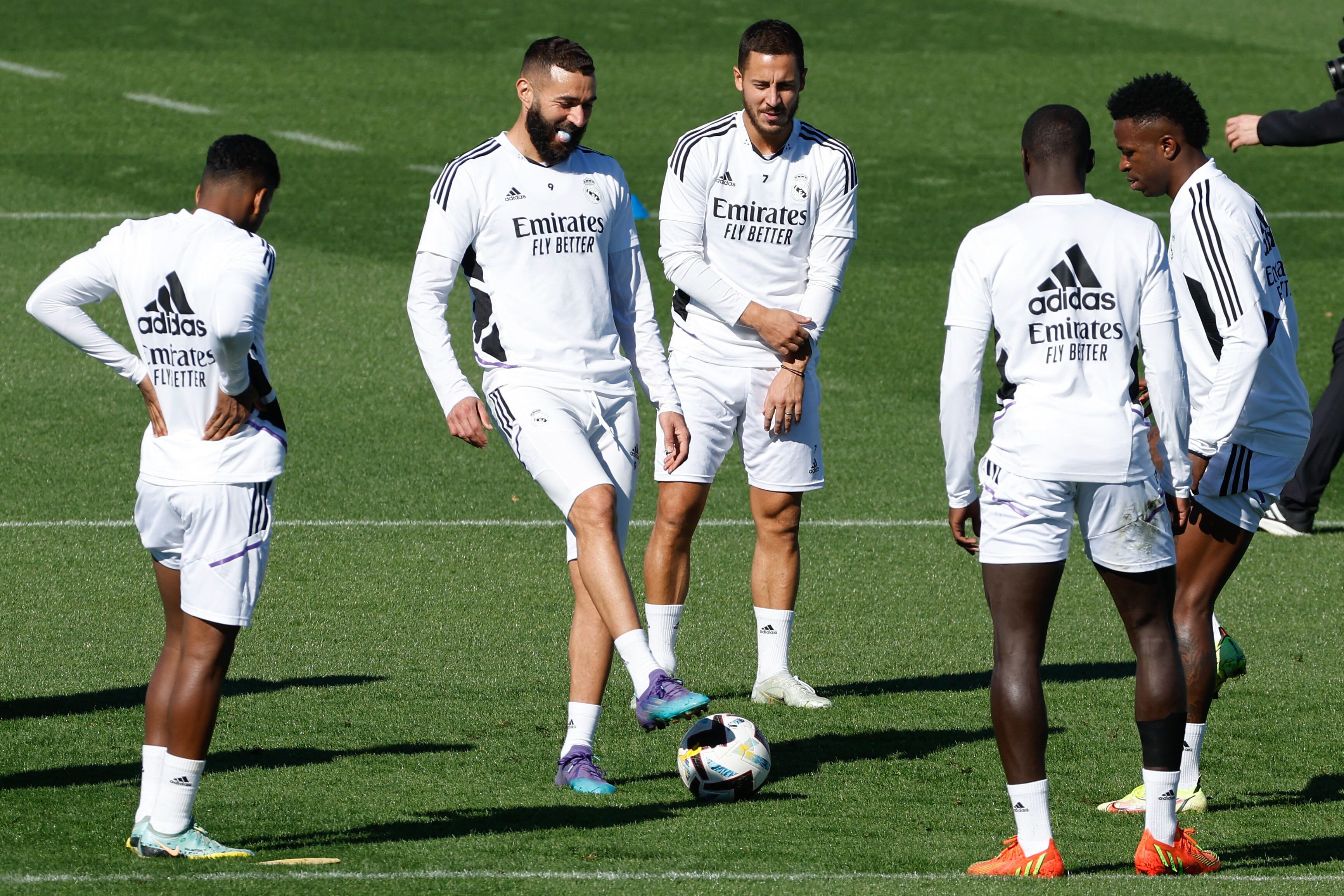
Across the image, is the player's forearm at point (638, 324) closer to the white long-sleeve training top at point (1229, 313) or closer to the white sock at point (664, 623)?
the white sock at point (664, 623)

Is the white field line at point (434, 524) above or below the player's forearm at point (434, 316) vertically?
below

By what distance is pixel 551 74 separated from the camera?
6.46 metres

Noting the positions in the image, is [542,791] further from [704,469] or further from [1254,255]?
[1254,255]

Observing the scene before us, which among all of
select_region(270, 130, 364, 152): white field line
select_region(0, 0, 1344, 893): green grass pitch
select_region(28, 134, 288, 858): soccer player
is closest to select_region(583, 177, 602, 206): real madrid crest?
select_region(28, 134, 288, 858): soccer player

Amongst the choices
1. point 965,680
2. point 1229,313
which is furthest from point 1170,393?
point 965,680

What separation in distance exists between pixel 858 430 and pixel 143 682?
20.6 feet

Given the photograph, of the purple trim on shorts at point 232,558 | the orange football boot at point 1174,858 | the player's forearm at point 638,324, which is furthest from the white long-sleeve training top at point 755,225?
the orange football boot at point 1174,858

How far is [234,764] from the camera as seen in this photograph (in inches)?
272

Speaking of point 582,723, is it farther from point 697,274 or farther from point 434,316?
point 697,274

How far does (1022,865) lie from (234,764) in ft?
9.51

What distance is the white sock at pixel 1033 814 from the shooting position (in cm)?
545

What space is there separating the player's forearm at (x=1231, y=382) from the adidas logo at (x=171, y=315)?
10.0 feet

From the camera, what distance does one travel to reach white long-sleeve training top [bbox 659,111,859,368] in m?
7.78

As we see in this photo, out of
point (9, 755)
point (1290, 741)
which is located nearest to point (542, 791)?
point (9, 755)
